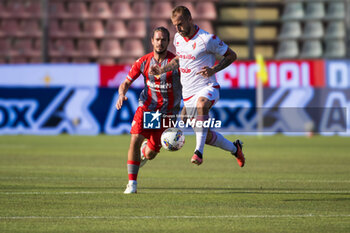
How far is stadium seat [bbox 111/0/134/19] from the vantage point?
31547 millimetres

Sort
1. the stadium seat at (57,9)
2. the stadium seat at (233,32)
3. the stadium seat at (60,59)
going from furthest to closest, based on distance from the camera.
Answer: the stadium seat at (57,9) → the stadium seat at (60,59) → the stadium seat at (233,32)

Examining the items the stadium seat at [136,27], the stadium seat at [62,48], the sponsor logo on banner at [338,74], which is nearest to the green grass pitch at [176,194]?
the sponsor logo on banner at [338,74]

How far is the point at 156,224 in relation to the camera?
6.68 m

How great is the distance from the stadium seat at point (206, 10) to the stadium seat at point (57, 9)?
223 inches

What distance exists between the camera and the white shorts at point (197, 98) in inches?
369

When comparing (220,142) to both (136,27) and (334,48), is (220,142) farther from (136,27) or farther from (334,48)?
(136,27)

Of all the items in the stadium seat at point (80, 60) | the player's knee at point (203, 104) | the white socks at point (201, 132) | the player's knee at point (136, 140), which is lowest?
the player's knee at point (136, 140)

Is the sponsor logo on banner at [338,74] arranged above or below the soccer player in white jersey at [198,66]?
below

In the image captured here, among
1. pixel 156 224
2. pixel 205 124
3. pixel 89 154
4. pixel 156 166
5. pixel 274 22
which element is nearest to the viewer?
pixel 156 224

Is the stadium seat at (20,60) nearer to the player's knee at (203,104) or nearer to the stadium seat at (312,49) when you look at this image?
the stadium seat at (312,49)

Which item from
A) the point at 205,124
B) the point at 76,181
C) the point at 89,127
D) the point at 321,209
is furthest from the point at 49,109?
the point at 321,209

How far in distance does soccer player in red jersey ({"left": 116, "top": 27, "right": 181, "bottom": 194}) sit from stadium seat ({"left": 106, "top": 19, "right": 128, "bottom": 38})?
72.9 ft

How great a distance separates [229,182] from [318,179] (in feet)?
5.04

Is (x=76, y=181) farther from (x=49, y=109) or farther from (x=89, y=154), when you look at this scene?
(x=49, y=109)
